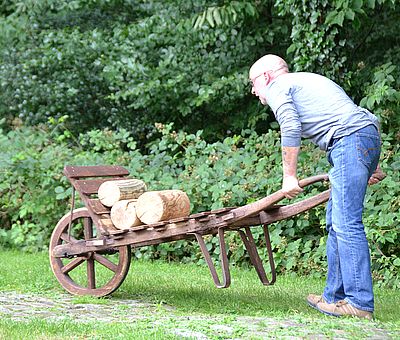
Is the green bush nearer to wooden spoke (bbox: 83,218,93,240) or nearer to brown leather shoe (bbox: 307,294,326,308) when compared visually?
brown leather shoe (bbox: 307,294,326,308)

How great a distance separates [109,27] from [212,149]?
535 cm

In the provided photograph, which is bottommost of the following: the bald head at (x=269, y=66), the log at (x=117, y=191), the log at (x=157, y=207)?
the log at (x=157, y=207)

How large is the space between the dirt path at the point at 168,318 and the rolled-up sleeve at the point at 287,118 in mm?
1150

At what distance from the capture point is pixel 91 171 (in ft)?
22.2

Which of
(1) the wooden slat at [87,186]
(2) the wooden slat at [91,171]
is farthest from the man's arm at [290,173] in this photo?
(2) the wooden slat at [91,171]

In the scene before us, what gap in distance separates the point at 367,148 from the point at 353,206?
39 cm

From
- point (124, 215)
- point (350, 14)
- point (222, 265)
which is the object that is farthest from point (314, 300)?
point (350, 14)

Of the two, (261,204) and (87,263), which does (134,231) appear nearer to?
(87,263)

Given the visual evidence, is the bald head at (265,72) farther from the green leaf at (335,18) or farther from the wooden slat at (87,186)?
the green leaf at (335,18)

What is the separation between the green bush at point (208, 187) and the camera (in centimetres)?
792

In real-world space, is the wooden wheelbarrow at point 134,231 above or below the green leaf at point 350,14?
below

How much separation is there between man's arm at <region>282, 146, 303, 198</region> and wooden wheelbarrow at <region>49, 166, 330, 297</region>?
90 mm

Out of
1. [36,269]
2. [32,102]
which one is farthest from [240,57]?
[36,269]

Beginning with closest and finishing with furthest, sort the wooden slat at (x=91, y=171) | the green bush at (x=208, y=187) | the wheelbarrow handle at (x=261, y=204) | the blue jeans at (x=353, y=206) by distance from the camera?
the blue jeans at (x=353, y=206) < the wheelbarrow handle at (x=261, y=204) < the wooden slat at (x=91, y=171) < the green bush at (x=208, y=187)
